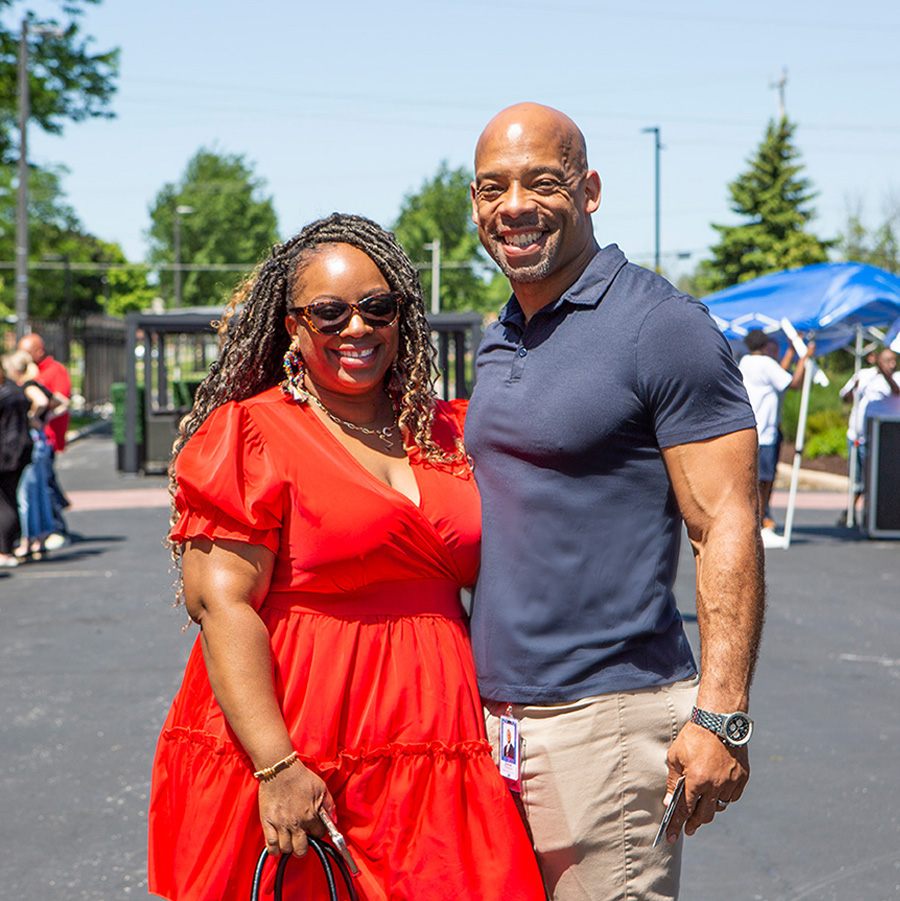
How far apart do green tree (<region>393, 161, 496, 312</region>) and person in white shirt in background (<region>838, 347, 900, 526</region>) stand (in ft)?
174

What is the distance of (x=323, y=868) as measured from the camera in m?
2.24

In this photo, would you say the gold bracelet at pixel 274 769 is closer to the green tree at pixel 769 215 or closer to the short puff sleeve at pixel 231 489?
the short puff sleeve at pixel 231 489

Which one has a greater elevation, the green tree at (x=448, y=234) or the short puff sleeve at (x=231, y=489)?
the green tree at (x=448, y=234)

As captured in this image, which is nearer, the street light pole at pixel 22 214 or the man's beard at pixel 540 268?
the man's beard at pixel 540 268

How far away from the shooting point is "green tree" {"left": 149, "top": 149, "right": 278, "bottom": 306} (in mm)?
66688

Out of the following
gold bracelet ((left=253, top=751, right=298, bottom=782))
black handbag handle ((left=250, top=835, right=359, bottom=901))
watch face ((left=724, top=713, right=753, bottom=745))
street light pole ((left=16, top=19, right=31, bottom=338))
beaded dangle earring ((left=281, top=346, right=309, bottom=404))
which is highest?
street light pole ((left=16, top=19, right=31, bottom=338))

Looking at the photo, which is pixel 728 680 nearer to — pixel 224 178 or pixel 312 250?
pixel 312 250

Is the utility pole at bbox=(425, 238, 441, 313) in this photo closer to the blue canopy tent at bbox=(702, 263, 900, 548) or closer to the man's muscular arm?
the blue canopy tent at bbox=(702, 263, 900, 548)

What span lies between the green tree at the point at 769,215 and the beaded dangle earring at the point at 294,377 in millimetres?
44416

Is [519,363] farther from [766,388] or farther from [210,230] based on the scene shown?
[210,230]

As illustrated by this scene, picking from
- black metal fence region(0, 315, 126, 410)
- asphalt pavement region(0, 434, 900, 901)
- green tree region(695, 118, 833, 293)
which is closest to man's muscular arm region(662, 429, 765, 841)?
asphalt pavement region(0, 434, 900, 901)

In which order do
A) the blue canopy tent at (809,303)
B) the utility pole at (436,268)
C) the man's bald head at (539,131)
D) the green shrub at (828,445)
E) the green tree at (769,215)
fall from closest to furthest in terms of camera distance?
the man's bald head at (539,131), the blue canopy tent at (809,303), the green shrub at (828,445), the green tree at (769,215), the utility pole at (436,268)

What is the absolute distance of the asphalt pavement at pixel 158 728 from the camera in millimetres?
3926

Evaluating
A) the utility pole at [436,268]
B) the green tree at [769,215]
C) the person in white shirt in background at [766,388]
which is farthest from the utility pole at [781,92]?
the person in white shirt in background at [766,388]
